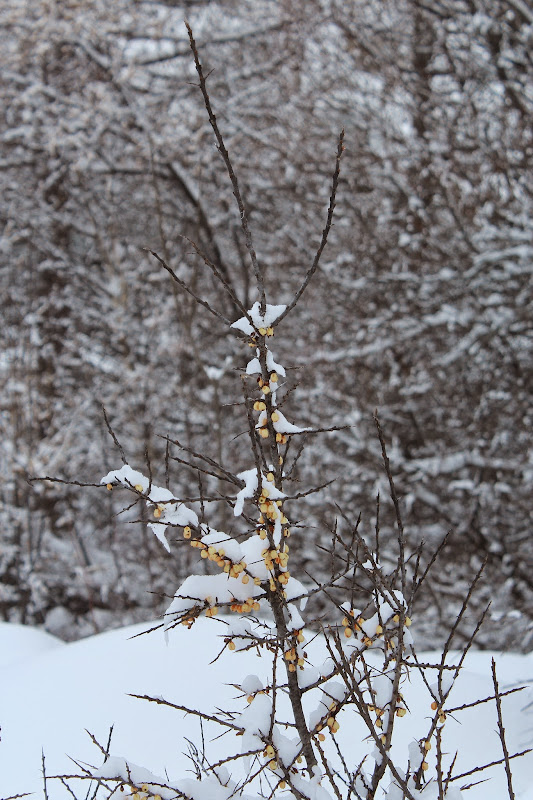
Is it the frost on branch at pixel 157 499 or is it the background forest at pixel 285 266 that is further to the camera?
the background forest at pixel 285 266

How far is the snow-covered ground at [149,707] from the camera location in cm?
304

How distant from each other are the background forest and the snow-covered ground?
8.36ft

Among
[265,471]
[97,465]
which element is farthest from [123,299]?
[265,471]

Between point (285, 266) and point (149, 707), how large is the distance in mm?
6167

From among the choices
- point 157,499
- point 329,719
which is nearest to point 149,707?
point 329,719

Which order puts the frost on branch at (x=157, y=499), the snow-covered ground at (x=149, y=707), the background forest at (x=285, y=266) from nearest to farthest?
the frost on branch at (x=157, y=499)
the snow-covered ground at (x=149, y=707)
the background forest at (x=285, y=266)

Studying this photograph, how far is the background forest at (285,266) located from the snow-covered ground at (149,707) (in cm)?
255

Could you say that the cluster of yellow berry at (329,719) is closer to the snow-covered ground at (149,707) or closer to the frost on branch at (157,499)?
the frost on branch at (157,499)

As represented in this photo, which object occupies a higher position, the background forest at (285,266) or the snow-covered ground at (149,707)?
the background forest at (285,266)

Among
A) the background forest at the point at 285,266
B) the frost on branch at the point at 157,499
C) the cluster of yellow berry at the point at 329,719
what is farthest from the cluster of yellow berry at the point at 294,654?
the background forest at the point at 285,266

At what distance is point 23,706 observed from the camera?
3826mm

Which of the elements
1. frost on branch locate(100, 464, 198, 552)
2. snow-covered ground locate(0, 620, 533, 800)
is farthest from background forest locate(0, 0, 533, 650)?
frost on branch locate(100, 464, 198, 552)

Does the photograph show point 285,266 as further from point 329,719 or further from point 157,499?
point 329,719

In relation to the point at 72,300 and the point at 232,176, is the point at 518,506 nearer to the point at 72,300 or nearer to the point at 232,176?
the point at 232,176
